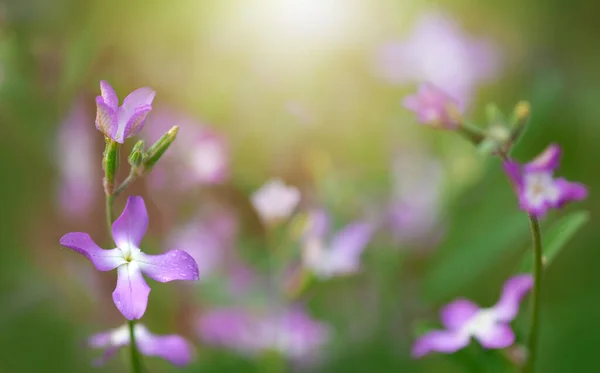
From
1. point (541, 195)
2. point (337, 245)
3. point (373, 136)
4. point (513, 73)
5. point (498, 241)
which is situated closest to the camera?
point (541, 195)

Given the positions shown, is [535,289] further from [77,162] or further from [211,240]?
[77,162]

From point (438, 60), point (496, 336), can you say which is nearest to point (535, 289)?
point (496, 336)

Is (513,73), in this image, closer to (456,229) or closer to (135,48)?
(456,229)

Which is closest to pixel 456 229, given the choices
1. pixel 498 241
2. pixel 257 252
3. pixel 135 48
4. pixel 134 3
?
pixel 498 241

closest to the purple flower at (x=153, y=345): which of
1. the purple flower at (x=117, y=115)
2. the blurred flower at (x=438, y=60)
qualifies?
the purple flower at (x=117, y=115)

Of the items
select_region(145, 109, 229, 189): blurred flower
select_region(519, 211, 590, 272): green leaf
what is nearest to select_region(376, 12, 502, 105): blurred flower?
select_region(145, 109, 229, 189): blurred flower

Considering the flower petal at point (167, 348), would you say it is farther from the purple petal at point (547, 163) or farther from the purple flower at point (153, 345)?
the purple petal at point (547, 163)

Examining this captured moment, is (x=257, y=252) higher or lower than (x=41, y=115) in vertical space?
lower
